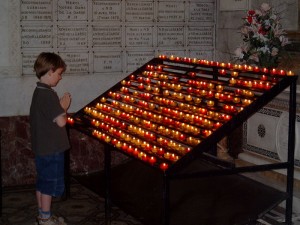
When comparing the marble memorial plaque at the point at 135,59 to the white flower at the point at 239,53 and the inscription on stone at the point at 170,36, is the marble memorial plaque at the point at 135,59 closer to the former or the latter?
the inscription on stone at the point at 170,36

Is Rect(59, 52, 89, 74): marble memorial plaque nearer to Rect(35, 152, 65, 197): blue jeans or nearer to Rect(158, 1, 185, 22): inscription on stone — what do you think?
Rect(158, 1, 185, 22): inscription on stone

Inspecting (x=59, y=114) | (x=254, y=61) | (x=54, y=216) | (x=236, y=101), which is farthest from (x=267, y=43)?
(x=54, y=216)

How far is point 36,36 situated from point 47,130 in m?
2.36

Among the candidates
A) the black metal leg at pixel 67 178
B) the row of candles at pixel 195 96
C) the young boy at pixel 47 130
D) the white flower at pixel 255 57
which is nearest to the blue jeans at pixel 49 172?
the young boy at pixel 47 130

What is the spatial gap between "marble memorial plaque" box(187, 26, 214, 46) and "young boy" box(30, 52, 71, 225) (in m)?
3.08

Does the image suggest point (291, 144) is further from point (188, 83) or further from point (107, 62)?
point (107, 62)

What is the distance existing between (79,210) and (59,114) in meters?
1.56

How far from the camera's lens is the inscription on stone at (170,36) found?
8508 millimetres

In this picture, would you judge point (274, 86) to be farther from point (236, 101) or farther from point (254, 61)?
point (254, 61)

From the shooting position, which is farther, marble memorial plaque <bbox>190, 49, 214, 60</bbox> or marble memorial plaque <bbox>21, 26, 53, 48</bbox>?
marble memorial plaque <bbox>190, 49, 214, 60</bbox>

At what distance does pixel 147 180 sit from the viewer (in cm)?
668

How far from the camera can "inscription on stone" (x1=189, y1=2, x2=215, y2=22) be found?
8641 mm

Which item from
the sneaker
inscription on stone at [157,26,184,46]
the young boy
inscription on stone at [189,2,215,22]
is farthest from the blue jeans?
inscription on stone at [189,2,215,22]

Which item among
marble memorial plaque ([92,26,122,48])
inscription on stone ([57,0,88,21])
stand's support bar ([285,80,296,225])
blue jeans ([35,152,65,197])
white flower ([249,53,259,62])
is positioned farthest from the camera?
marble memorial plaque ([92,26,122,48])
